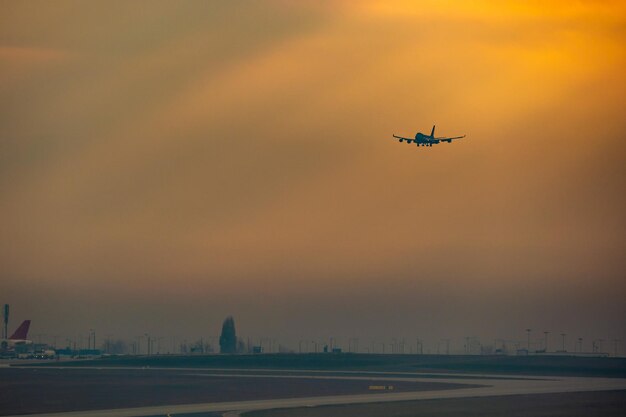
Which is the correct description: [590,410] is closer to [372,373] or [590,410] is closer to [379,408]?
[379,408]

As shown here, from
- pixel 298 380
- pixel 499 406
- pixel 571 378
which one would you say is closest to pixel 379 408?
pixel 499 406

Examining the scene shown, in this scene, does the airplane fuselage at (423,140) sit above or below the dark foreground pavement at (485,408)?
above

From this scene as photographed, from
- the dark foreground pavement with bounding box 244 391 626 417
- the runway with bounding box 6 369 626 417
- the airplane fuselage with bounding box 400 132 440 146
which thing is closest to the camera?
the dark foreground pavement with bounding box 244 391 626 417

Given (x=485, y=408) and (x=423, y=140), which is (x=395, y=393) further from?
(x=423, y=140)

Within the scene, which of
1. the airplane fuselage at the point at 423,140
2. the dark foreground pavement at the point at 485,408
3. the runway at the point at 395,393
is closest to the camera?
the dark foreground pavement at the point at 485,408

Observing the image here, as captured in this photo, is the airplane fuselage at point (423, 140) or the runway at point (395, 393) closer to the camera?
the runway at point (395, 393)

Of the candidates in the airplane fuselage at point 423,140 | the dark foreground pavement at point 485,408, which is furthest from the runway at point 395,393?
the airplane fuselage at point 423,140

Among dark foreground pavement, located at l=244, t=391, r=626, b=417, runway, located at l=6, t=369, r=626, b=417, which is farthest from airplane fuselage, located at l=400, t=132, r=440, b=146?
dark foreground pavement, located at l=244, t=391, r=626, b=417

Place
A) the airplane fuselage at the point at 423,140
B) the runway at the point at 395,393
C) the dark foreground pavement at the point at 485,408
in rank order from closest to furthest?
the dark foreground pavement at the point at 485,408, the runway at the point at 395,393, the airplane fuselage at the point at 423,140

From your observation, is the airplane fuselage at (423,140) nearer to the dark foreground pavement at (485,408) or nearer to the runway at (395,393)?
the runway at (395,393)

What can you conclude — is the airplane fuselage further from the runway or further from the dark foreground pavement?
the dark foreground pavement
